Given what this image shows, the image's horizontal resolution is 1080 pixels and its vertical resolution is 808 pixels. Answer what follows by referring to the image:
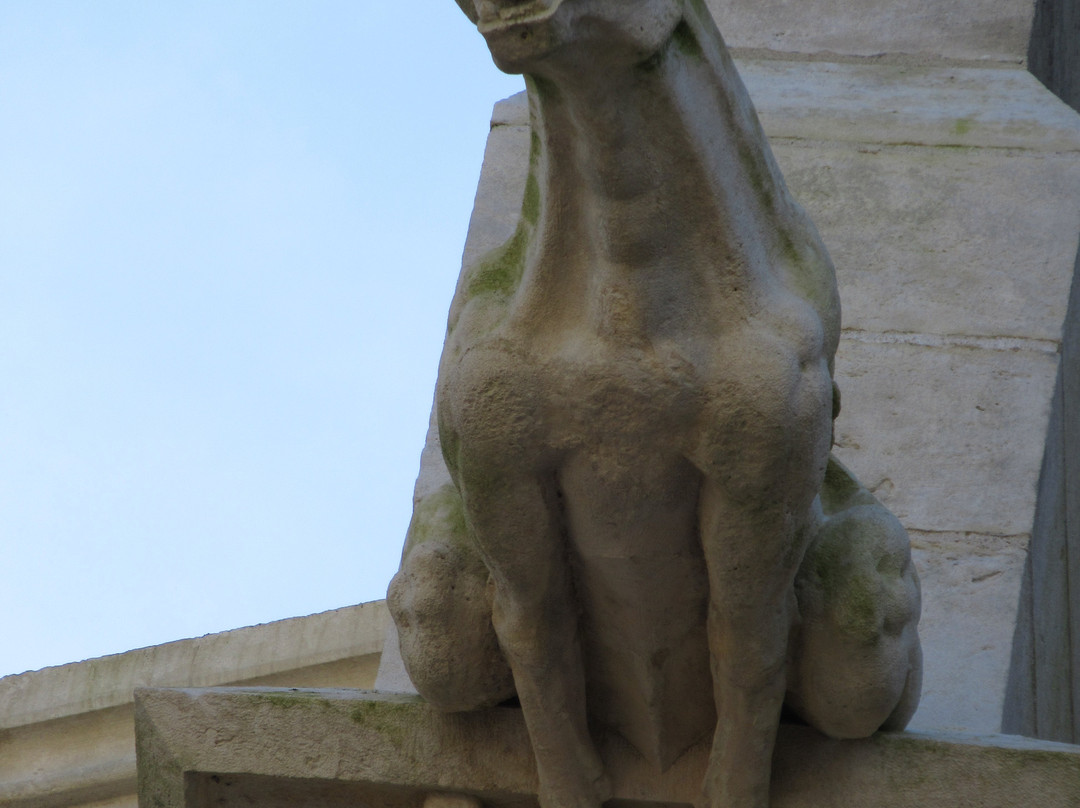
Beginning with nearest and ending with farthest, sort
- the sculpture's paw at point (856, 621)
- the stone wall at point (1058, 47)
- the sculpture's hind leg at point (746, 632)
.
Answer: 1. the sculpture's hind leg at point (746, 632)
2. the sculpture's paw at point (856, 621)
3. the stone wall at point (1058, 47)

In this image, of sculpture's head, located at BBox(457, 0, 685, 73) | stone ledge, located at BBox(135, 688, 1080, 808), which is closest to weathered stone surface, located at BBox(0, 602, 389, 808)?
stone ledge, located at BBox(135, 688, 1080, 808)

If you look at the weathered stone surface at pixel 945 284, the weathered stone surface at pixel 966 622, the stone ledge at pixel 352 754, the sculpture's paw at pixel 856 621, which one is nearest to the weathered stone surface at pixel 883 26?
the weathered stone surface at pixel 945 284

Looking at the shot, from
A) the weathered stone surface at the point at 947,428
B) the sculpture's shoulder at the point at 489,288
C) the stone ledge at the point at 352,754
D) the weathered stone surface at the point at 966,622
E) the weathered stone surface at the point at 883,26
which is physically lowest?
the weathered stone surface at the point at 966,622

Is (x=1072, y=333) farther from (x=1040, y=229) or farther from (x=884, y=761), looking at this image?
(x=884, y=761)

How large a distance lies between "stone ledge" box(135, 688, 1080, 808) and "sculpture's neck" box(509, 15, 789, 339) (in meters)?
0.81

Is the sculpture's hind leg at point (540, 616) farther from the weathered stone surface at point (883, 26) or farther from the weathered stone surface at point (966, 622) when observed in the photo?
the weathered stone surface at point (883, 26)

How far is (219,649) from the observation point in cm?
479

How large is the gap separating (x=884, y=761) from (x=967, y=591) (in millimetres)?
985

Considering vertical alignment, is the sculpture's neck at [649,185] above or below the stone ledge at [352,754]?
above

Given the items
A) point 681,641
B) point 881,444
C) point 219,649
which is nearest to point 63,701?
point 219,649

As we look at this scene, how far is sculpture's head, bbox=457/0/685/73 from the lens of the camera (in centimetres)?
204

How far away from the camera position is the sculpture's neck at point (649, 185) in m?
2.21

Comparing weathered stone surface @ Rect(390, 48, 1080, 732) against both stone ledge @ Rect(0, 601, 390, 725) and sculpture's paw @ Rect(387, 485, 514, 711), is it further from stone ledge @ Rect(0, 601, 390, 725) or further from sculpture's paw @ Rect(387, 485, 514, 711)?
sculpture's paw @ Rect(387, 485, 514, 711)

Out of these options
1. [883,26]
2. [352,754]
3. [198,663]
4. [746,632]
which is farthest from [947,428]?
[198,663]
